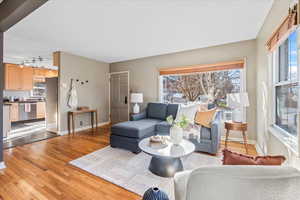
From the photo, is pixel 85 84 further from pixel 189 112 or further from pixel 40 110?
pixel 189 112

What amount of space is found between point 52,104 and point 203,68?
15.6 ft

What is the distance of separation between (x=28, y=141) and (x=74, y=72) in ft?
7.22

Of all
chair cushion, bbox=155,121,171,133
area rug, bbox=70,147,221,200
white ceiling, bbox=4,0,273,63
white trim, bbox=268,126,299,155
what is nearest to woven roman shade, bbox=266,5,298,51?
white ceiling, bbox=4,0,273,63

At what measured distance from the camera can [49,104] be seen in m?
4.66

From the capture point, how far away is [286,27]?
4.81ft

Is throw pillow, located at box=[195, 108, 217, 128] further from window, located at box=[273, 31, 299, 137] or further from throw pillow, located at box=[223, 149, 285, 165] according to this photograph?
throw pillow, located at box=[223, 149, 285, 165]

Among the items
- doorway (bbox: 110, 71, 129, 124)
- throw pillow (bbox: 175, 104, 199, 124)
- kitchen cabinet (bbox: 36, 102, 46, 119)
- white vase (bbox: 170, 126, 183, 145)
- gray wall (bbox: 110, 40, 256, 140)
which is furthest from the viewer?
kitchen cabinet (bbox: 36, 102, 46, 119)

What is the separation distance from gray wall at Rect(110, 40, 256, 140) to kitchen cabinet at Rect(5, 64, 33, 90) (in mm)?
3595

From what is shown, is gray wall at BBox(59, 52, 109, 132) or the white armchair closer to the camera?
the white armchair

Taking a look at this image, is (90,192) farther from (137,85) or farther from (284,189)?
(137,85)

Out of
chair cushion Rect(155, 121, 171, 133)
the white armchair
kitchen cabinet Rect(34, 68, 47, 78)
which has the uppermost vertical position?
kitchen cabinet Rect(34, 68, 47, 78)

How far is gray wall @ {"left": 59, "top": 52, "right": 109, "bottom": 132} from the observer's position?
13.7 feet

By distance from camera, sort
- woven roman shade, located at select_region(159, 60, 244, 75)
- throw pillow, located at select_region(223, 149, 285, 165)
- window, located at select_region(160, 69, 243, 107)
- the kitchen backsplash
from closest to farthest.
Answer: throw pillow, located at select_region(223, 149, 285, 165), woven roman shade, located at select_region(159, 60, 244, 75), window, located at select_region(160, 69, 243, 107), the kitchen backsplash

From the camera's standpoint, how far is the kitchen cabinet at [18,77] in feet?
17.7
